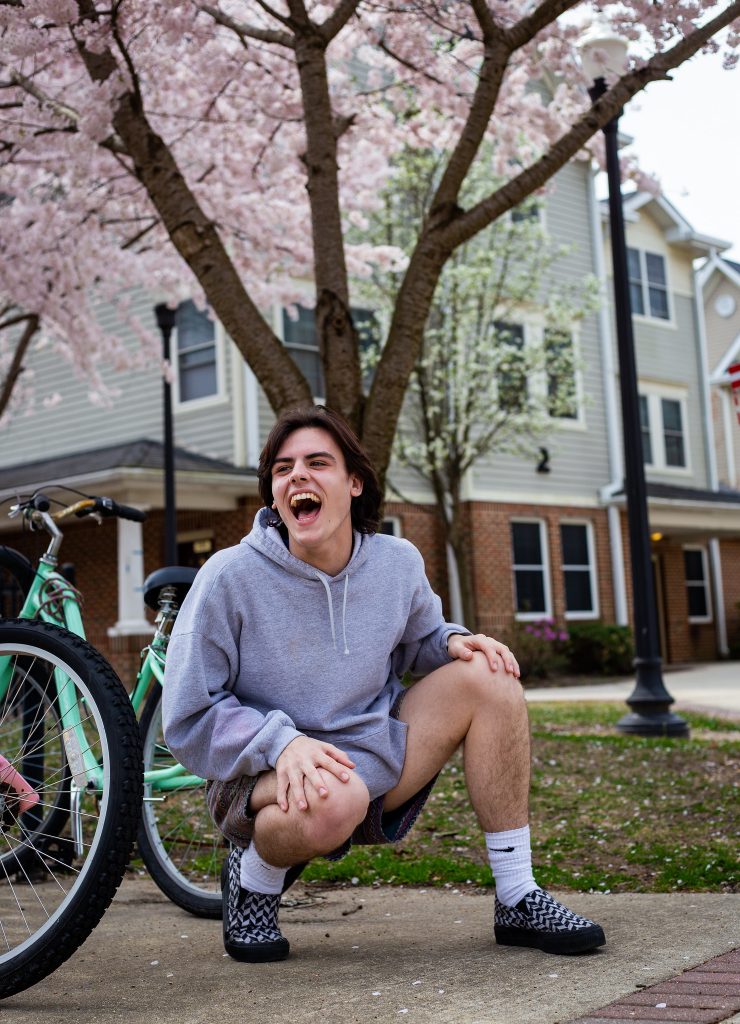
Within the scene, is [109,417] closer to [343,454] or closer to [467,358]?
[467,358]

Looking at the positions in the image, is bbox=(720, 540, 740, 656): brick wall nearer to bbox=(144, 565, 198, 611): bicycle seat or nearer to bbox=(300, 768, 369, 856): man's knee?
bbox=(144, 565, 198, 611): bicycle seat

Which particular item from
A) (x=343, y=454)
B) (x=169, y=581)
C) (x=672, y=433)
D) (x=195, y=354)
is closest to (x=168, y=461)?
(x=195, y=354)

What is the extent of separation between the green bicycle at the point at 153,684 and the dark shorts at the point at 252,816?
Result: 73 cm

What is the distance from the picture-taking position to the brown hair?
3.04 metres

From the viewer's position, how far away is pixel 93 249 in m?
9.94

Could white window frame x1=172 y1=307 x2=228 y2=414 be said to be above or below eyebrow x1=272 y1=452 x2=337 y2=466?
above

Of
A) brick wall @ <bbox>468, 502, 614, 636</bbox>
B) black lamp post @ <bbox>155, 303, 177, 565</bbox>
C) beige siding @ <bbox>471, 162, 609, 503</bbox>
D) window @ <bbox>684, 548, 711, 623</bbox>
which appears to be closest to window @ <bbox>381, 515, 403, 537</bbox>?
brick wall @ <bbox>468, 502, 614, 636</bbox>

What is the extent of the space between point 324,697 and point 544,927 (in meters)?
0.77

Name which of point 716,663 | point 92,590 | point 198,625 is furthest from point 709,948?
point 716,663

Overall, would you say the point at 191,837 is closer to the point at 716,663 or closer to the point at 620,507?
the point at 620,507

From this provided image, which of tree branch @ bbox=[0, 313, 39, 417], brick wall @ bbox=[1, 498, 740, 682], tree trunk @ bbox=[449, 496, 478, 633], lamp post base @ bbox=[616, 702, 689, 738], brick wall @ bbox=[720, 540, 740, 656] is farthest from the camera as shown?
brick wall @ bbox=[720, 540, 740, 656]

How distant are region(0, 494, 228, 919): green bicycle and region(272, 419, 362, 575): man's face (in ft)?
3.12

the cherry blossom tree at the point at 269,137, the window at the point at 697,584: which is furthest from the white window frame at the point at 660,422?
the cherry blossom tree at the point at 269,137

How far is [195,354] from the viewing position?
16.0 meters
